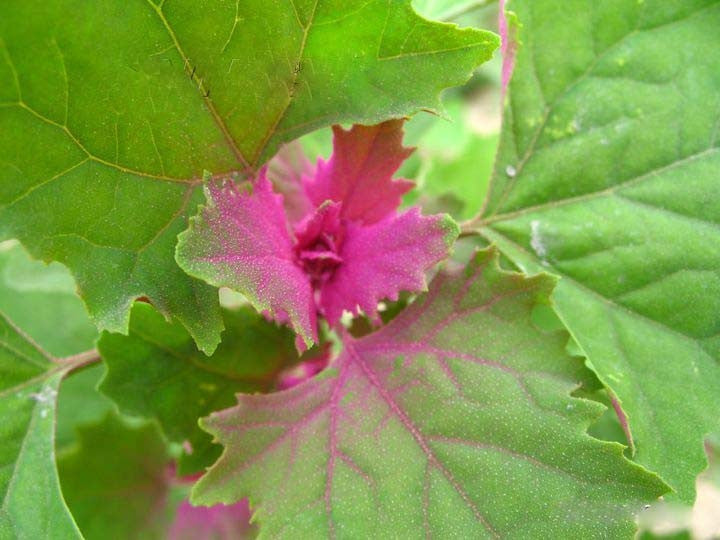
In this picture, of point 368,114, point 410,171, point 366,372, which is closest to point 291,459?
point 366,372

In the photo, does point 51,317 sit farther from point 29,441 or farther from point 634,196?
point 634,196

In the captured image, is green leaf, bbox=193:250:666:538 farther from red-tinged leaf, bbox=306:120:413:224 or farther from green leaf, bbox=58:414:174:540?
green leaf, bbox=58:414:174:540

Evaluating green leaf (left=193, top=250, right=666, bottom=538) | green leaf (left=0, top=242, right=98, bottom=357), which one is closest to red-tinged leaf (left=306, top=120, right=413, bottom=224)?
green leaf (left=193, top=250, right=666, bottom=538)

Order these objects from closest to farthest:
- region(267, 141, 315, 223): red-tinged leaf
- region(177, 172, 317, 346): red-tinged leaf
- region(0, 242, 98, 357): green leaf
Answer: region(177, 172, 317, 346): red-tinged leaf → region(267, 141, 315, 223): red-tinged leaf → region(0, 242, 98, 357): green leaf

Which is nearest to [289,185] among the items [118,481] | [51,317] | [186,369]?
[186,369]

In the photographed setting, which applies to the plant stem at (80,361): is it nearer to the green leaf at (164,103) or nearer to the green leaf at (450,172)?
the green leaf at (164,103)

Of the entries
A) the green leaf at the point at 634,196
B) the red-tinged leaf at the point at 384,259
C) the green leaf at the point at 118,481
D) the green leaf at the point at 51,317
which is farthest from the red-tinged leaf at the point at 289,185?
the green leaf at the point at 51,317

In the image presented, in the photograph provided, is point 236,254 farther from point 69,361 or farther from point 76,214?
point 69,361
